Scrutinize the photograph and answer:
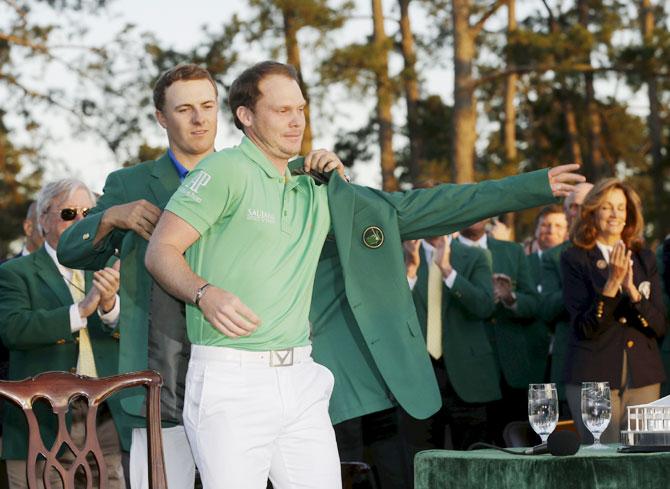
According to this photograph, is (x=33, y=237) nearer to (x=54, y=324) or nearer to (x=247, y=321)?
(x=54, y=324)

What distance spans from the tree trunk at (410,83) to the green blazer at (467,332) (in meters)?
12.6

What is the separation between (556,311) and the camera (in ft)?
26.8

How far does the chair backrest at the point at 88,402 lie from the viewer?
383 cm

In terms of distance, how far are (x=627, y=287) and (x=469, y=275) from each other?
1.67m

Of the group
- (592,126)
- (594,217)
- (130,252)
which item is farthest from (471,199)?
(592,126)

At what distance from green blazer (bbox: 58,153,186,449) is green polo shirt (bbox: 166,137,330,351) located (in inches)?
25.4

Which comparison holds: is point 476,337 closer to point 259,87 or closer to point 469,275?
point 469,275

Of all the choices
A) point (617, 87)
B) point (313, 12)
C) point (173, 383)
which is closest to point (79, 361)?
point (173, 383)

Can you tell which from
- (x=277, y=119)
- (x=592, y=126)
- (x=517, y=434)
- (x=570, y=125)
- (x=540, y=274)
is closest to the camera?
(x=277, y=119)

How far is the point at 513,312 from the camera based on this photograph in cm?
867

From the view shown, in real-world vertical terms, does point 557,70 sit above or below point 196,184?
above

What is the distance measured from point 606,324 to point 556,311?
130 cm

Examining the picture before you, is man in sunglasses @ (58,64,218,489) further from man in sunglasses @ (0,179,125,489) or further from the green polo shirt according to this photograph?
man in sunglasses @ (0,179,125,489)

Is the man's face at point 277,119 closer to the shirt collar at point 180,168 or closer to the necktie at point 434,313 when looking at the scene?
the shirt collar at point 180,168
